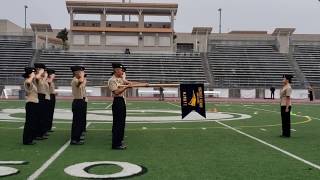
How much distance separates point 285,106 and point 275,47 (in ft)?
170

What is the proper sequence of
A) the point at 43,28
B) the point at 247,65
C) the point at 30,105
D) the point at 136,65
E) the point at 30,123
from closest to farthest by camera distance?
the point at 30,123 → the point at 30,105 → the point at 136,65 → the point at 247,65 → the point at 43,28

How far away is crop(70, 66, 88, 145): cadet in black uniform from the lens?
11578mm

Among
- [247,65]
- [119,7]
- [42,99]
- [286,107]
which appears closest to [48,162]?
[42,99]

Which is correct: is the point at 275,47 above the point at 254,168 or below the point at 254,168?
above

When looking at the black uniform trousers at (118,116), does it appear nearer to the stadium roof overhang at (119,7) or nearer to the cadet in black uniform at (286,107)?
the cadet in black uniform at (286,107)

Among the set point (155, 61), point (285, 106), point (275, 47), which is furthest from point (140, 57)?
point (285, 106)

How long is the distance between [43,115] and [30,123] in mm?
1779

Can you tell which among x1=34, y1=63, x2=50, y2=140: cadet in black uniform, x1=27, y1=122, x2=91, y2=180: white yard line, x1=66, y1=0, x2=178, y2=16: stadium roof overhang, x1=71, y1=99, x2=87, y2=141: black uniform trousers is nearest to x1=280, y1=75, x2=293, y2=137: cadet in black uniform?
x1=71, y1=99, x2=87, y2=141: black uniform trousers

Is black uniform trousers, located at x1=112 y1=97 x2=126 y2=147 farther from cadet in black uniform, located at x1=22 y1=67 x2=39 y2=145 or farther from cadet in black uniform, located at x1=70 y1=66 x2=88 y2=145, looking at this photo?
cadet in black uniform, located at x1=22 y1=67 x2=39 y2=145

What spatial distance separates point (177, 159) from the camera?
364 inches

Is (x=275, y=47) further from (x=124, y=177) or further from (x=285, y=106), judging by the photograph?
(x=124, y=177)

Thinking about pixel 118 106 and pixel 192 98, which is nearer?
pixel 118 106

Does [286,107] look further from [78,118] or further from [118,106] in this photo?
[78,118]

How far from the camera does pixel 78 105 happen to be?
39.4ft
